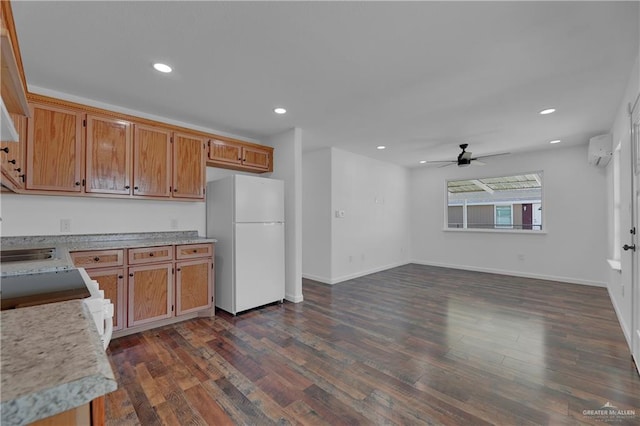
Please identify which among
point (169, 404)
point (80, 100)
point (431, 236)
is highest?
point (80, 100)

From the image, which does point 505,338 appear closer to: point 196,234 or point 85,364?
point 85,364

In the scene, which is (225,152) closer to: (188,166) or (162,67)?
(188,166)

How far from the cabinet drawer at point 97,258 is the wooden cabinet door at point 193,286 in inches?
21.6

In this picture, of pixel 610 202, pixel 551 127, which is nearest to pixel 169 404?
pixel 551 127

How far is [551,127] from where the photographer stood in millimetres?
3871

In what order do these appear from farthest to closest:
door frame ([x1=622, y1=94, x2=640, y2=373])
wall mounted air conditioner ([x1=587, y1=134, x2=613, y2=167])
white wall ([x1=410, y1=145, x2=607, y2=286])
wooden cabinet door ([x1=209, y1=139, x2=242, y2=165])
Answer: white wall ([x1=410, y1=145, x2=607, y2=286]), wall mounted air conditioner ([x1=587, y1=134, x2=613, y2=167]), wooden cabinet door ([x1=209, y1=139, x2=242, y2=165]), door frame ([x1=622, y1=94, x2=640, y2=373])

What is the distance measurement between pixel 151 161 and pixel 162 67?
3.83 ft

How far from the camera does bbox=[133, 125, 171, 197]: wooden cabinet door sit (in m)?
3.03

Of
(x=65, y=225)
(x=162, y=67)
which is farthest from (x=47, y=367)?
(x=65, y=225)

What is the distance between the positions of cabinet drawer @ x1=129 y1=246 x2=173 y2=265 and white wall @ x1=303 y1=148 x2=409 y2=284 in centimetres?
264

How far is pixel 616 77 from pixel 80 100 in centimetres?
501

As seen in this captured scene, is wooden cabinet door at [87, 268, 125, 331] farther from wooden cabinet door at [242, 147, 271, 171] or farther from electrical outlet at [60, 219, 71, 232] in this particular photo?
wooden cabinet door at [242, 147, 271, 171]

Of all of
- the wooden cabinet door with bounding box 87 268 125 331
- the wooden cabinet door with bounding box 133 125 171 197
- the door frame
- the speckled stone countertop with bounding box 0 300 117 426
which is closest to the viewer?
the speckled stone countertop with bounding box 0 300 117 426

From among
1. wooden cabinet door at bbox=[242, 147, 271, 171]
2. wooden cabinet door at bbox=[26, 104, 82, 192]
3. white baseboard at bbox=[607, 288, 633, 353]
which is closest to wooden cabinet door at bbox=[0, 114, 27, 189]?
wooden cabinet door at bbox=[26, 104, 82, 192]
